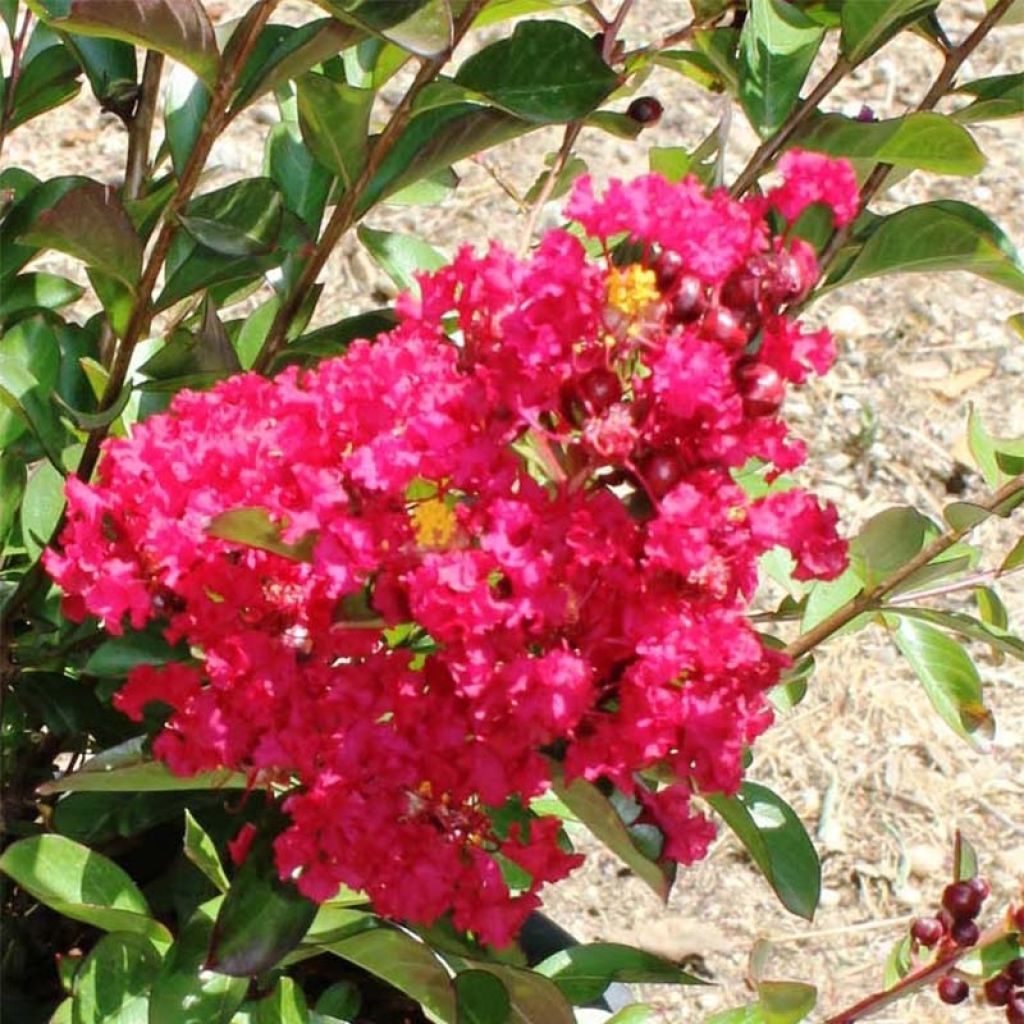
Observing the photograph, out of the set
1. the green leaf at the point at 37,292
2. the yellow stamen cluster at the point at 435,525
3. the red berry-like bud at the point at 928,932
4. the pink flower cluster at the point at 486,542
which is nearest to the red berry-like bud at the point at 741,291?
the pink flower cluster at the point at 486,542

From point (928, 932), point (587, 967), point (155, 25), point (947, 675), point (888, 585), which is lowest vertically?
point (587, 967)

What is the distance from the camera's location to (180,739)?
981mm

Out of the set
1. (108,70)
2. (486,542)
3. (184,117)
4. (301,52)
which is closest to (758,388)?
(486,542)

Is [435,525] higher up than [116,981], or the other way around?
[435,525]

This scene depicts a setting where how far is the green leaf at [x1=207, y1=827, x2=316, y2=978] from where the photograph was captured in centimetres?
106

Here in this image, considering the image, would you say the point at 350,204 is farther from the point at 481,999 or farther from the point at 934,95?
the point at 481,999

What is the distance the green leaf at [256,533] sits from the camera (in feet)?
2.83

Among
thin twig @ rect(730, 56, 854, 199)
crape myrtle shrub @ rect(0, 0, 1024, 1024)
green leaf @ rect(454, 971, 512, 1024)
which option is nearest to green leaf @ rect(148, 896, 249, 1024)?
crape myrtle shrub @ rect(0, 0, 1024, 1024)

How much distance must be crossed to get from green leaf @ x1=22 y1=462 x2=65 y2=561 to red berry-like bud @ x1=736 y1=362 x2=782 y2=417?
0.61 meters

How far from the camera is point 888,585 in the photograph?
125 centimetres

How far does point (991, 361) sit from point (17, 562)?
173 cm

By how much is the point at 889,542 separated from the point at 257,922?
492 millimetres

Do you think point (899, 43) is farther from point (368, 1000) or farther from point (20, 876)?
point (20, 876)

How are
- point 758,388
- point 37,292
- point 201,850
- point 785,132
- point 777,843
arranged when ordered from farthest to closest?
point 37,292 → point 777,843 → point 785,132 → point 201,850 → point 758,388
